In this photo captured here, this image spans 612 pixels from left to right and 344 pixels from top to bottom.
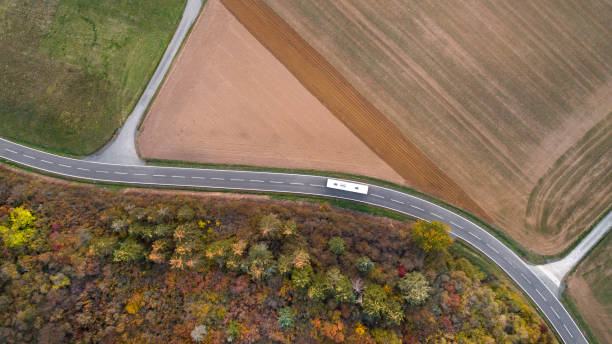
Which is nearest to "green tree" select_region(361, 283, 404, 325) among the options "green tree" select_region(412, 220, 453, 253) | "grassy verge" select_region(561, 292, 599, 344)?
"green tree" select_region(412, 220, 453, 253)

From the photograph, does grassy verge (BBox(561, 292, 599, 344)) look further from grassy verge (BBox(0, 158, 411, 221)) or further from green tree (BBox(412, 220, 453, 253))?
grassy verge (BBox(0, 158, 411, 221))

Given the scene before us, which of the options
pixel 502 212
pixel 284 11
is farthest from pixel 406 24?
pixel 502 212

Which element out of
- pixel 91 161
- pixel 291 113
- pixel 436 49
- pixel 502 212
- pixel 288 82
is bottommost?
pixel 91 161

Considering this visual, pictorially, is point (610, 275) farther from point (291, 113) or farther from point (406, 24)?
point (291, 113)

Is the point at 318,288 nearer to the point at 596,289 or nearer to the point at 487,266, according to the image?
the point at 487,266

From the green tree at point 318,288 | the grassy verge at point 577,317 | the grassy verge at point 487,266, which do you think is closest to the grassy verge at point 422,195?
the grassy verge at point 487,266

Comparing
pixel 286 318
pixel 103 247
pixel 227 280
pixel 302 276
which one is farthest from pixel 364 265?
pixel 103 247
